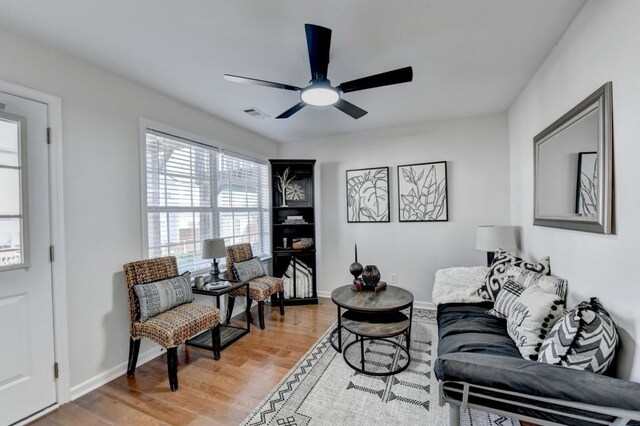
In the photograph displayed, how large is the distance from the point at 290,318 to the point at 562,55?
11.8 ft

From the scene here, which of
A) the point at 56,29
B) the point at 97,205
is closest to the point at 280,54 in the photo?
the point at 56,29

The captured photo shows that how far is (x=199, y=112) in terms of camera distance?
129 inches

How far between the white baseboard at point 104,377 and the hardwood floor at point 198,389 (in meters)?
0.05

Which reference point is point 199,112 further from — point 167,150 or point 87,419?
point 87,419

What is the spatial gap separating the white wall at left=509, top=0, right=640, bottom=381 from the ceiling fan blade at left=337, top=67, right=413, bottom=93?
3.25 feet

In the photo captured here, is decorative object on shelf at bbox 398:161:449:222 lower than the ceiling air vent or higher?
lower

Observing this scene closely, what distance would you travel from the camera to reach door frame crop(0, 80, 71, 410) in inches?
79.1

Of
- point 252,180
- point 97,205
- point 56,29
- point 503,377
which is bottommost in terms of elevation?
point 503,377

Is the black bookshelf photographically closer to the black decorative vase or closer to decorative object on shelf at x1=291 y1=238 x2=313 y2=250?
decorative object on shelf at x1=291 y1=238 x2=313 y2=250

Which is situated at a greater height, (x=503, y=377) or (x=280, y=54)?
(x=280, y=54)

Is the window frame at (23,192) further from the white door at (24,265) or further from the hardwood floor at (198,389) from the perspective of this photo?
the hardwood floor at (198,389)

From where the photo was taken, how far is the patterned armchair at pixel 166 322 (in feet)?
7.03

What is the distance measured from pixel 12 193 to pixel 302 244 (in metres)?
3.05

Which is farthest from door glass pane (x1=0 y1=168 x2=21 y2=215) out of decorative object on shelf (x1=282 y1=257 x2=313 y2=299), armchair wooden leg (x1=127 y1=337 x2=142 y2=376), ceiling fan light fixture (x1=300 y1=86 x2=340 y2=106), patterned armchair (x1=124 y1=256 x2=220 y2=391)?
decorative object on shelf (x1=282 y1=257 x2=313 y2=299)
